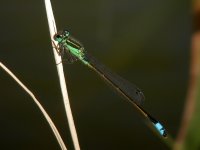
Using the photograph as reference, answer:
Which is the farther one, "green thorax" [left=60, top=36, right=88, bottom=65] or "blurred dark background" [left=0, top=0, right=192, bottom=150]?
"blurred dark background" [left=0, top=0, right=192, bottom=150]

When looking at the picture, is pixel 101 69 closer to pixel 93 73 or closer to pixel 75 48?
pixel 75 48

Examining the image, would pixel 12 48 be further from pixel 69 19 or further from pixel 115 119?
pixel 115 119

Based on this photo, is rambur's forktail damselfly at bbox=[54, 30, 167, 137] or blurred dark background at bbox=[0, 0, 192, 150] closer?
rambur's forktail damselfly at bbox=[54, 30, 167, 137]

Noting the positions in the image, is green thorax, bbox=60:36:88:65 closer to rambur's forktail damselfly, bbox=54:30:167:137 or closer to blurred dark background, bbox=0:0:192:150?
rambur's forktail damselfly, bbox=54:30:167:137

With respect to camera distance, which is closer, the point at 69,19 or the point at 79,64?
the point at 69,19

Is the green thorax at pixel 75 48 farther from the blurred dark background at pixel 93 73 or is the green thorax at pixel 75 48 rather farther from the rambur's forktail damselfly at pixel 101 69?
Result: the blurred dark background at pixel 93 73

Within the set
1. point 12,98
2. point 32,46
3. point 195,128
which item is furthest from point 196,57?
point 12,98

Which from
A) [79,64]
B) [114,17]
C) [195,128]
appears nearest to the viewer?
[195,128]

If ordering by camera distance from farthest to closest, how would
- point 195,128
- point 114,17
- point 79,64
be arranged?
point 79,64, point 114,17, point 195,128

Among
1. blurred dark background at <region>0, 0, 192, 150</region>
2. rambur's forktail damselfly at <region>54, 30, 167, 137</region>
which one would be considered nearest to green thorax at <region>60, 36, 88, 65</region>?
rambur's forktail damselfly at <region>54, 30, 167, 137</region>
